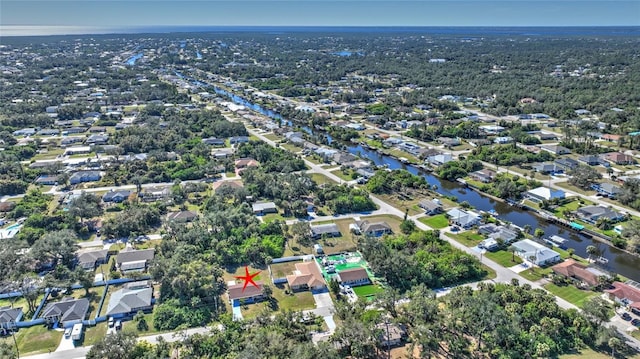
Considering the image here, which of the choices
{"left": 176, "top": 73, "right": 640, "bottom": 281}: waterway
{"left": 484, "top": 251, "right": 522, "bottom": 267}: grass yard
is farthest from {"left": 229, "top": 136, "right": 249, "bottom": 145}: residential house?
{"left": 484, "top": 251, "right": 522, "bottom": 267}: grass yard

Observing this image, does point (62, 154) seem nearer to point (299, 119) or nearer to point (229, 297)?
point (299, 119)

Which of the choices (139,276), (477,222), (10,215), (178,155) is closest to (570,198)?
(477,222)

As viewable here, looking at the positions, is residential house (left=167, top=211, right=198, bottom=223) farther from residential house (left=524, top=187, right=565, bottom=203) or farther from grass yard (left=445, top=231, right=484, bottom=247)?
residential house (left=524, top=187, right=565, bottom=203)

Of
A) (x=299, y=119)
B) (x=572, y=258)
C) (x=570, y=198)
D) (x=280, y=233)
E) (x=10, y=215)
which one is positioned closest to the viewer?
(x=572, y=258)

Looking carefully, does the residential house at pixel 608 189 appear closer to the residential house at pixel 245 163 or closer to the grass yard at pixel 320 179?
the grass yard at pixel 320 179

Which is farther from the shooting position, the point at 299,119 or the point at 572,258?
the point at 299,119

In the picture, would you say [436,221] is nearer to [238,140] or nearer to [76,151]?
[238,140]
